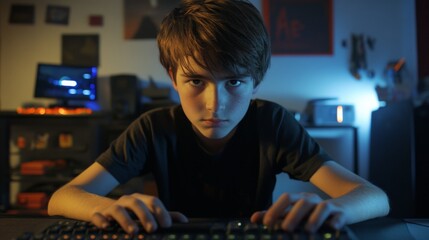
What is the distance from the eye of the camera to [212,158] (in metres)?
0.81

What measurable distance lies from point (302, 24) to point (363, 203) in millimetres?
2236

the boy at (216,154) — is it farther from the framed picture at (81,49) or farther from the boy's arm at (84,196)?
the framed picture at (81,49)

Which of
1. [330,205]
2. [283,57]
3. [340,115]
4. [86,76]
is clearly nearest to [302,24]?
[283,57]

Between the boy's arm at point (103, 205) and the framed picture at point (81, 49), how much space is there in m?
2.10

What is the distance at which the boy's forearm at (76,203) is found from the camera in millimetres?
564

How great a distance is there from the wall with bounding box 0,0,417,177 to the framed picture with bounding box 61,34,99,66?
50 millimetres

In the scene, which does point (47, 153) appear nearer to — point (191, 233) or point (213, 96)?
point (213, 96)

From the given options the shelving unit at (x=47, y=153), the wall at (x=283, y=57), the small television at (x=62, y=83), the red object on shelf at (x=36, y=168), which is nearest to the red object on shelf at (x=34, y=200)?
the shelving unit at (x=47, y=153)

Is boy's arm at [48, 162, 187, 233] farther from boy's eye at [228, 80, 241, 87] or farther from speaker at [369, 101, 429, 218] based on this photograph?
speaker at [369, 101, 429, 218]

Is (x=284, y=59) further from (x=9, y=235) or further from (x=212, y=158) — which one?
(x=9, y=235)

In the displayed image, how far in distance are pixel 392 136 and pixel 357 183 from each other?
4.05 ft

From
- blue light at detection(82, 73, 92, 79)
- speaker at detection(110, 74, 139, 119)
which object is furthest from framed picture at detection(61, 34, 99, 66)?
speaker at detection(110, 74, 139, 119)

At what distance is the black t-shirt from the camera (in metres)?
0.79

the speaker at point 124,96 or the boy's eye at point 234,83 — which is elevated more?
the speaker at point 124,96
